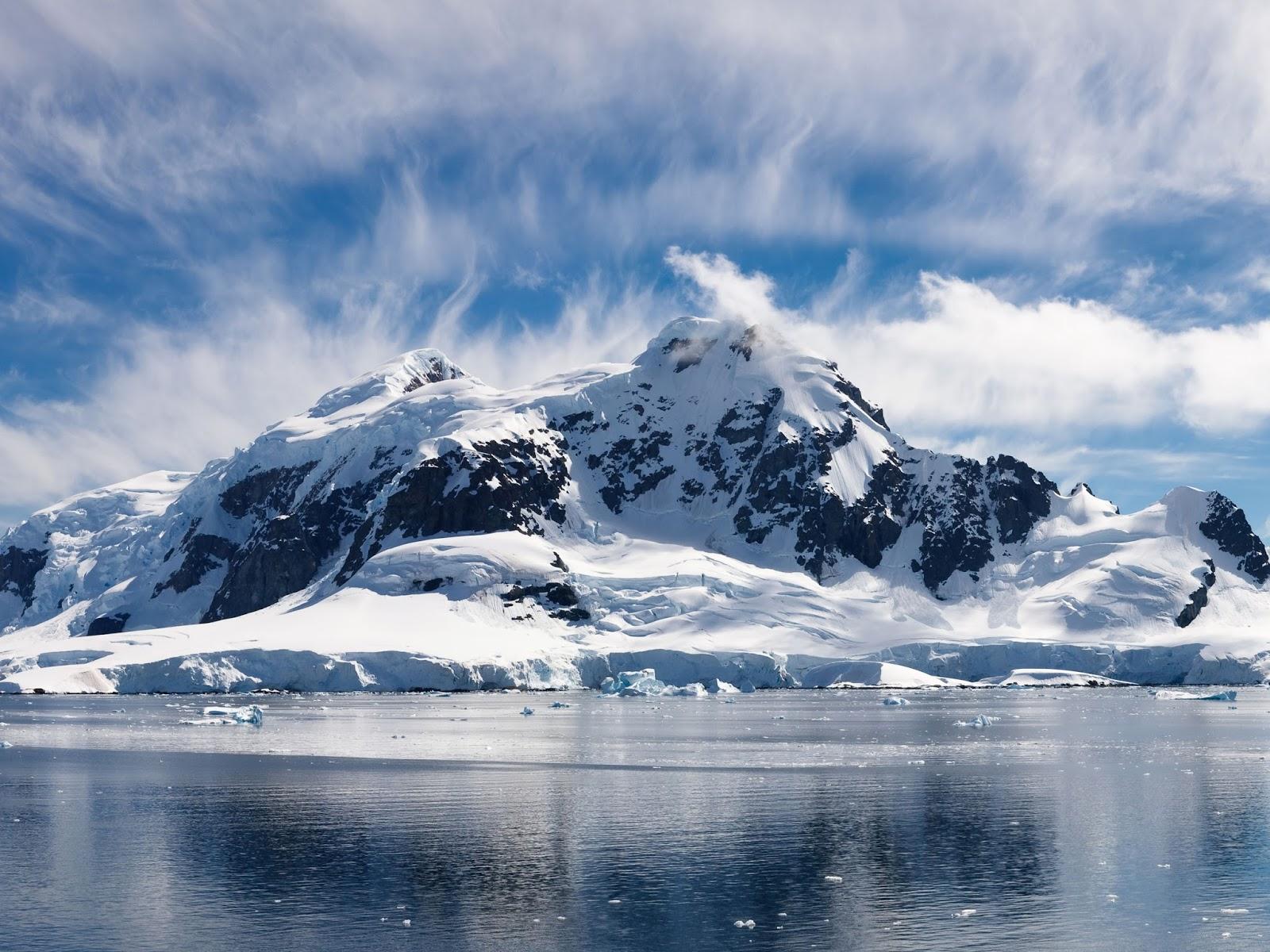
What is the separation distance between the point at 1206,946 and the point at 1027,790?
78.6 feet

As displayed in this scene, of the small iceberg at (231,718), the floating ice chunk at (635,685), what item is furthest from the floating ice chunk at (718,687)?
the small iceberg at (231,718)

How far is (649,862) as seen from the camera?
107 ft

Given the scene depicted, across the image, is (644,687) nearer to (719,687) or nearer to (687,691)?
(687,691)

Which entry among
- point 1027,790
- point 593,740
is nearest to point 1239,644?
point 593,740

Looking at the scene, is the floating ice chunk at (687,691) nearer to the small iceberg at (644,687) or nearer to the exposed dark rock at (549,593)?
the small iceberg at (644,687)

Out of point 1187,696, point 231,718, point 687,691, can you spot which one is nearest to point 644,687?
point 687,691

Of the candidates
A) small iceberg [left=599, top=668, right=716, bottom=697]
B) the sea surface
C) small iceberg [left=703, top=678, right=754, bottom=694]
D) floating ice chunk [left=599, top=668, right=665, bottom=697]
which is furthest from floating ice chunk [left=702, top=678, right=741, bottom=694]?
the sea surface

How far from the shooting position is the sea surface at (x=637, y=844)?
25641mm

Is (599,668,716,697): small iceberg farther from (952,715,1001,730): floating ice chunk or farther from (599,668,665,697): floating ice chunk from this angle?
(952,715,1001,730): floating ice chunk

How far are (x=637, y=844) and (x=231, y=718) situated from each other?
67.1m

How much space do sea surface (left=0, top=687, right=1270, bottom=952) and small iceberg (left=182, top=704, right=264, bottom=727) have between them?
56.2ft

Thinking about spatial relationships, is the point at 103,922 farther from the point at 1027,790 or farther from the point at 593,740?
the point at 593,740

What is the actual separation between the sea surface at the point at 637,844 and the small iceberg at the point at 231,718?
56.2 feet

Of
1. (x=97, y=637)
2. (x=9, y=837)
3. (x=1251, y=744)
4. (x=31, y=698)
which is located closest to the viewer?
(x=9, y=837)
